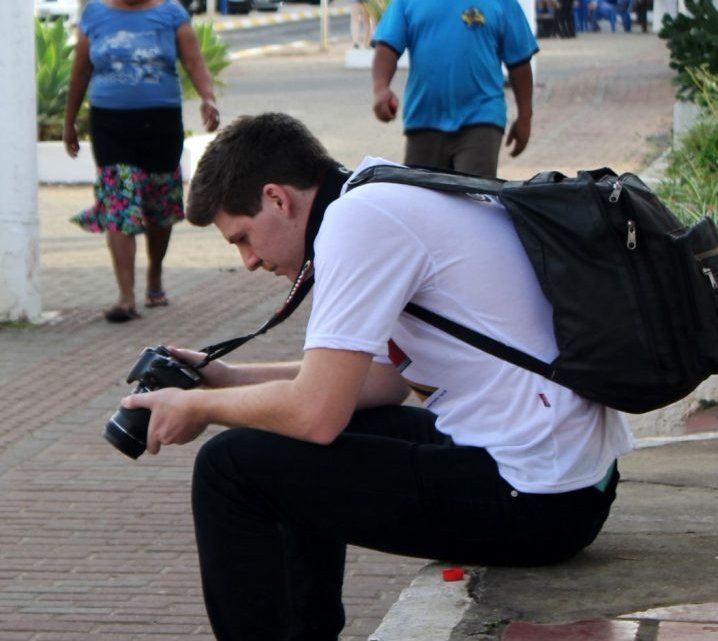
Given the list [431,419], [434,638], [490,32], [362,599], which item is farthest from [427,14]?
[434,638]

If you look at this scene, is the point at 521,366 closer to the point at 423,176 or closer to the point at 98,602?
the point at 423,176

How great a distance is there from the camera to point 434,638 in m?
3.17

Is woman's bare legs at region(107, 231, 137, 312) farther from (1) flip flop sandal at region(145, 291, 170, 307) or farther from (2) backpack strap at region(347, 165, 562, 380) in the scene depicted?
(2) backpack strap at region(347, 165, 562, 380)

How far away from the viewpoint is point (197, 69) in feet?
26.8

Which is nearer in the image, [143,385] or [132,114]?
[143,385]

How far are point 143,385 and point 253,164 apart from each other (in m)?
0.56

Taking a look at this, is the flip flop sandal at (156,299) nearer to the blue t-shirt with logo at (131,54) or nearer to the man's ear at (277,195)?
the blue t-shirt with logo at (131,54)

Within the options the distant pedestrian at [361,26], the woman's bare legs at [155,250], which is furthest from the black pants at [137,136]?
the distant pedestrian at [361,26]

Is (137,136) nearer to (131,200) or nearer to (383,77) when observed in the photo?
(131,200)

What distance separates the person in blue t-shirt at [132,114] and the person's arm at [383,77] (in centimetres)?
90

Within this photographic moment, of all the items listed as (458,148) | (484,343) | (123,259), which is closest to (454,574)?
(484,343)

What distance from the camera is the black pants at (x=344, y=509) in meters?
3.19

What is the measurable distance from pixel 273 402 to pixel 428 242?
422mm

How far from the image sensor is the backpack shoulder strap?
3145 mm
